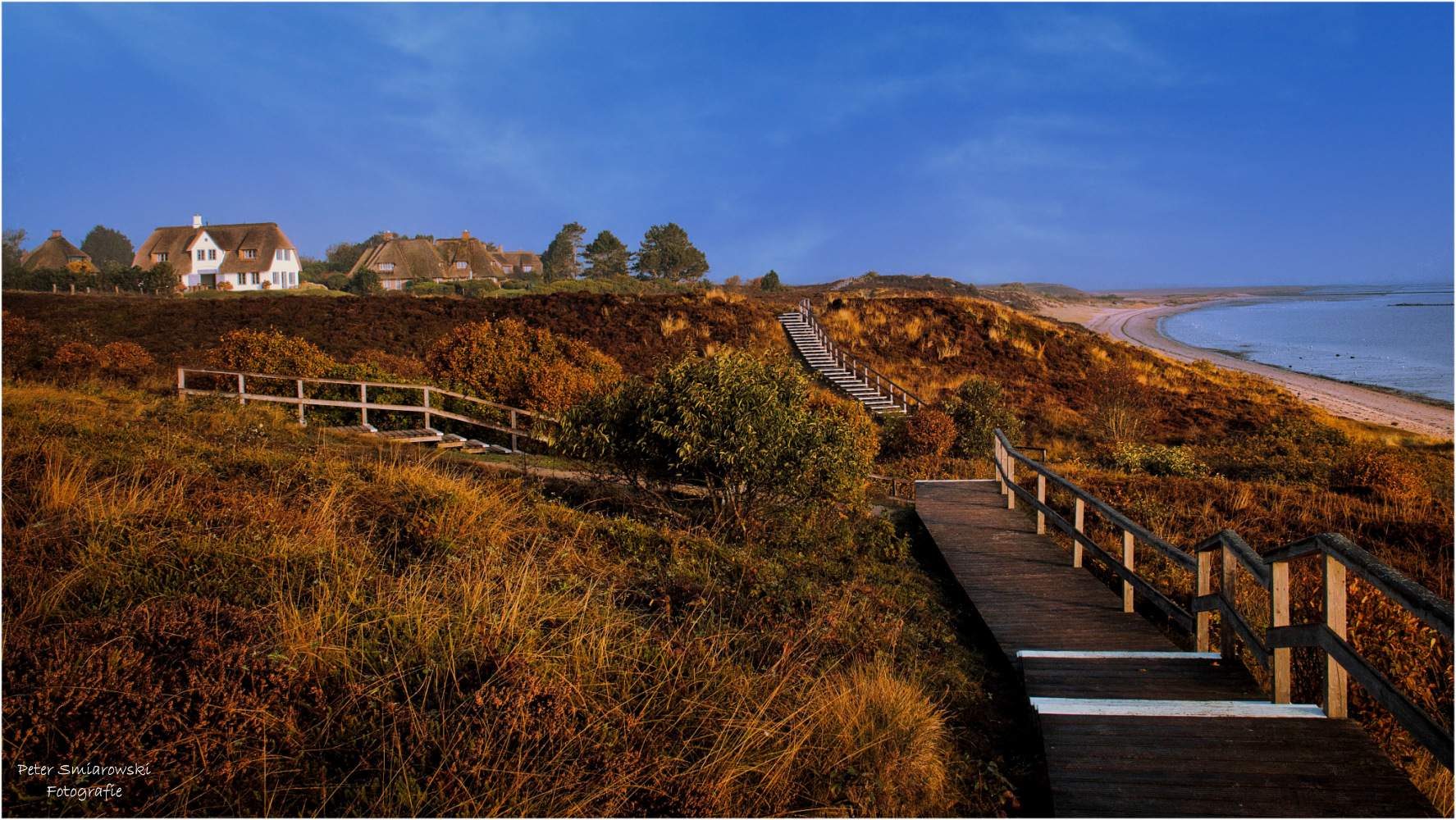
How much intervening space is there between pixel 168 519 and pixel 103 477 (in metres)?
1.83

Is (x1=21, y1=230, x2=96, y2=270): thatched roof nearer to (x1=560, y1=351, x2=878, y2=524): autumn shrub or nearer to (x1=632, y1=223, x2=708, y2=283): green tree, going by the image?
(x1=632, y1=223, x2=708, y2=283): green tree

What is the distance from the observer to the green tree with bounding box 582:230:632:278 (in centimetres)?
7488

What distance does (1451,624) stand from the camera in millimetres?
2834

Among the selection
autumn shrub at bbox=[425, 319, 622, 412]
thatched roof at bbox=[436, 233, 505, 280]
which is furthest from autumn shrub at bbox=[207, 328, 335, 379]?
thatched roof at bbox=[436, 233, 505, 280]

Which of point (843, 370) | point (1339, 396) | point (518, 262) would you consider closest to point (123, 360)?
point (843, 370)

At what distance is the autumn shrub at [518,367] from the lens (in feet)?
55.0

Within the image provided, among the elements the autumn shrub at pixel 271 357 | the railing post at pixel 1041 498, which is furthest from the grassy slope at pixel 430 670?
the autumn shrub at pixel 271 357

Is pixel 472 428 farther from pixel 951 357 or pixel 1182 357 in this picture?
pixel 1182 357

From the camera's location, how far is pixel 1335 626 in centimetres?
364

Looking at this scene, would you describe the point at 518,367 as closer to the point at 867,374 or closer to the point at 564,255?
the point at 867,374

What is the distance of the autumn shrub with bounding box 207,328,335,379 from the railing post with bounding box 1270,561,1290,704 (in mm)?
18162

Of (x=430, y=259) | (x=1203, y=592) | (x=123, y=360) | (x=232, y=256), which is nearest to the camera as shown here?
(x=1203, y=592)

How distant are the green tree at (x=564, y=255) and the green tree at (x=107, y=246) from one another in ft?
201

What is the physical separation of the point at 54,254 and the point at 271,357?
75453mm
